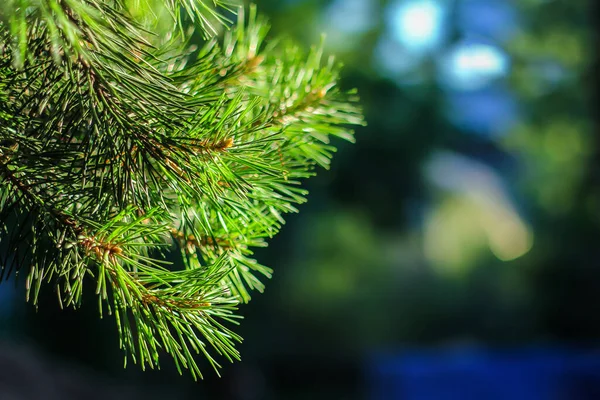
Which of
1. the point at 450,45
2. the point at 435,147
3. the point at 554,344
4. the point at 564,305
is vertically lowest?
the point at 554,344

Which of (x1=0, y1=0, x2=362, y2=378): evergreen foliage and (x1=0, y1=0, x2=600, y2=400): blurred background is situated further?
(x1=0, y1=0, x2=600, y2=400): blurred background

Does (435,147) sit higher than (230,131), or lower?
higher

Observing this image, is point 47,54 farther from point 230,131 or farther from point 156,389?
point 156,389

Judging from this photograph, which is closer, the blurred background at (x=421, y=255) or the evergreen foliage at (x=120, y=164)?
the evergreen foliage at (x=120, y=164)

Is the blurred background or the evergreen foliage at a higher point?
the blurred background

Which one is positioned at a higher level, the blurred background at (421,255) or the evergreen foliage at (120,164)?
the blurred background at (421,255)

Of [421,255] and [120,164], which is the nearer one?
[120,164]

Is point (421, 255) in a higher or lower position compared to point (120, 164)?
higher

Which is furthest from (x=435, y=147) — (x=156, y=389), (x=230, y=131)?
(x=230, y=131)
